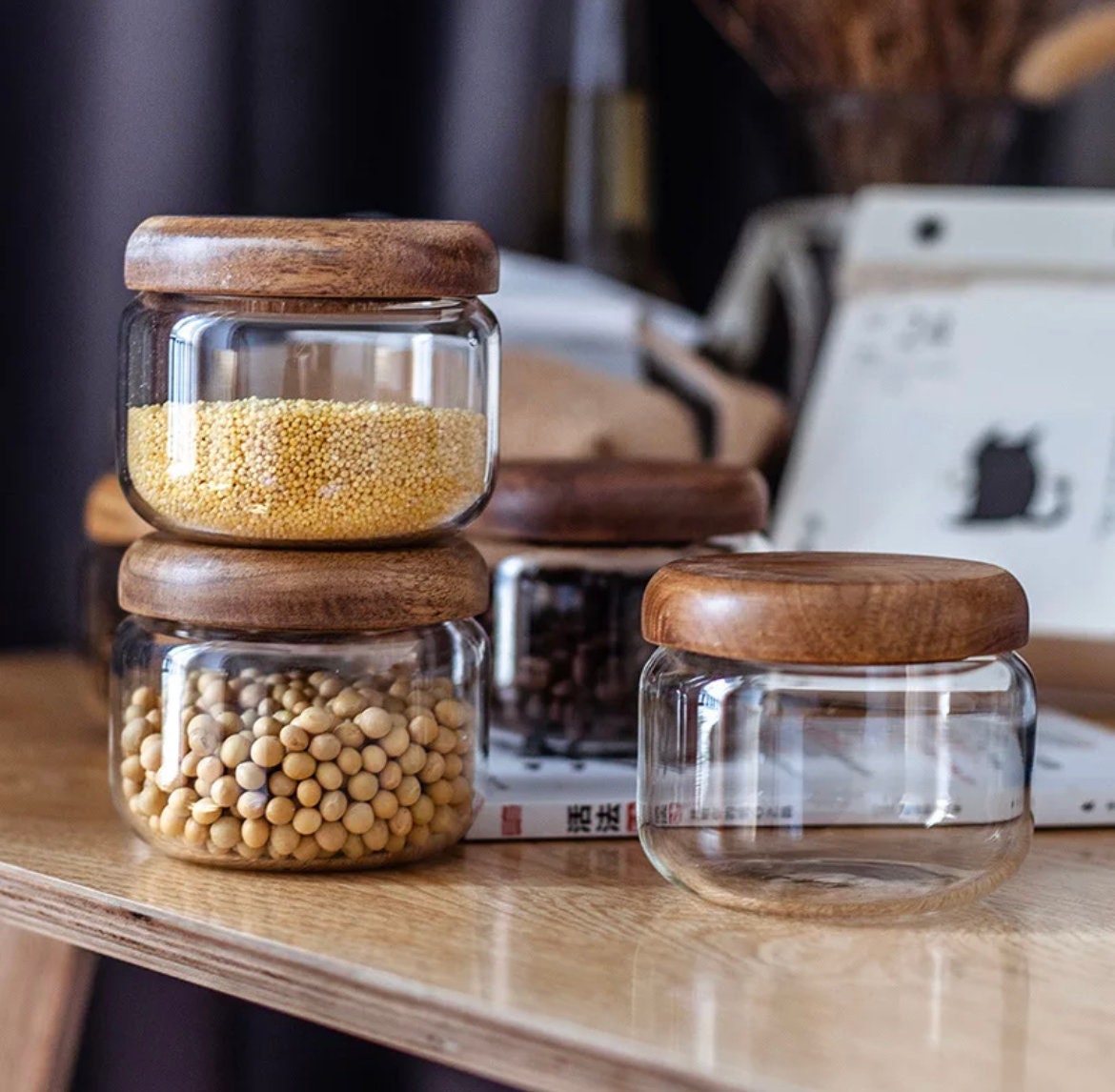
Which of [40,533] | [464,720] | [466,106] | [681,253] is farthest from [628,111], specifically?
[464,720]

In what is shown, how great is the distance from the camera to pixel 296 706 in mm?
643

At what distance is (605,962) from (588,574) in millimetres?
272

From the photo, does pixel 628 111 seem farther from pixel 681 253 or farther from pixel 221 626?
pixel 221 626

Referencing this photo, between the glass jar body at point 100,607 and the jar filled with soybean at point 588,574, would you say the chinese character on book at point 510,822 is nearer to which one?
the jar filled with soybean at point 588,574

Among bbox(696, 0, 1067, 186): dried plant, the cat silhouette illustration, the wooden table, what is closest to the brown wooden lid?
the wooden table

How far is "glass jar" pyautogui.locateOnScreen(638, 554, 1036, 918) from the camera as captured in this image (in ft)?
1.98

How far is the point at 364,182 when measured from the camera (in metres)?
1.34

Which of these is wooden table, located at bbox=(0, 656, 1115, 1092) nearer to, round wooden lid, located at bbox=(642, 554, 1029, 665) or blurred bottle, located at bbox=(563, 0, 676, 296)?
round wooden lid, located at bbox=(642, 554, 1029, 665)

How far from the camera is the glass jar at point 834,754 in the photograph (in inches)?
23.8

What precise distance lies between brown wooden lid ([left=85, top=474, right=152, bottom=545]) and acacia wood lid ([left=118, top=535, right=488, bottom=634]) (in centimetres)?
19

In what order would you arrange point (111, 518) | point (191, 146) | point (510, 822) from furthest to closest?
point (191, 146), point (111, 518), point (510, 822)

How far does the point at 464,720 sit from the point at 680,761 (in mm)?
90

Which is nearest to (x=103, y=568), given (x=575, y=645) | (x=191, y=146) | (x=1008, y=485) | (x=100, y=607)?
(x=100, y=607)

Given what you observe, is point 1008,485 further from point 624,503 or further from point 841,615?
point 841,615
